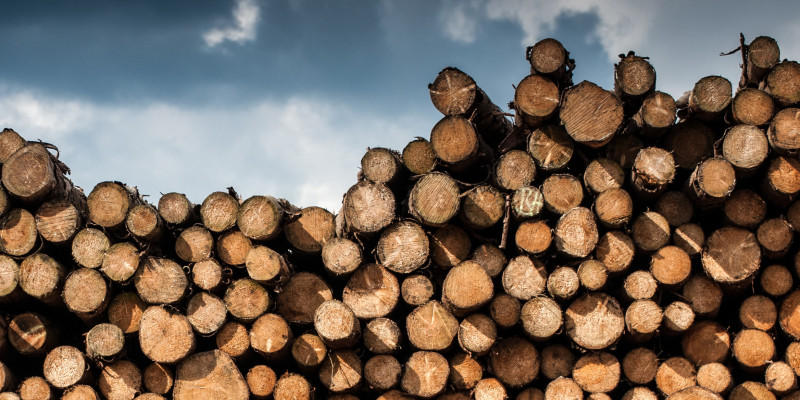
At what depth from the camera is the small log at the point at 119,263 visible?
5.31m

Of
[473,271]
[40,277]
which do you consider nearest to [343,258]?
[473,271]

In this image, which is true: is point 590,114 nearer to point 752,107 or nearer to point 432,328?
point 752,107

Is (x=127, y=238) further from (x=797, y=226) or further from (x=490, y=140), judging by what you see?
(x=797, y=226)

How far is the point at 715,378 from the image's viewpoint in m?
5.38

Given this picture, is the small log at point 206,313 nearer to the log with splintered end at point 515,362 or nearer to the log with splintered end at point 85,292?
the log with splintered end at point 85,292

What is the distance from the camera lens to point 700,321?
18.4 feet

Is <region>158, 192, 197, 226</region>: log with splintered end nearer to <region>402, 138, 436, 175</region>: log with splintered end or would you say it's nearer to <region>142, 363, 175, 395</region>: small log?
<region>142, 363, 175, 395</region>: small log

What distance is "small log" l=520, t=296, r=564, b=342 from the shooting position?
5.26 metres

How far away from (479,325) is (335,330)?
1.23m

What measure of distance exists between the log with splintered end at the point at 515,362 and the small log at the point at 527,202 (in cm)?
113

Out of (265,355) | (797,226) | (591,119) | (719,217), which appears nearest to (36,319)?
(265,355)

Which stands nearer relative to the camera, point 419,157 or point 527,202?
point 527,202

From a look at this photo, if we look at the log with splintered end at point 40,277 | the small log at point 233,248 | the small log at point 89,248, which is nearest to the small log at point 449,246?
the small log at point 233,248

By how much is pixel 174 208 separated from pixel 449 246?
2.53m
